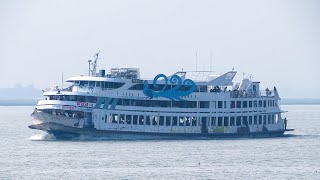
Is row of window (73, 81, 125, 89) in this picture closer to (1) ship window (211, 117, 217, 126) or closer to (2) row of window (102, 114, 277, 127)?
(2) row of window (102, 114, 277, 127)

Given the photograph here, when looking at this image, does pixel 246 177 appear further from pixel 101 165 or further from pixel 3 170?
pixel 3 170

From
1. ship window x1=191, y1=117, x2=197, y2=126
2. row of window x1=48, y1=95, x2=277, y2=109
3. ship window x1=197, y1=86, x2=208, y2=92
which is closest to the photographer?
row of window x1=48, y1=95, x2=277, y2=109

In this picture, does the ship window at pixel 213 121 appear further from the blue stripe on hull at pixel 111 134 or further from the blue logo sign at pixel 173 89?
the blue logo sign at pixel 173 89

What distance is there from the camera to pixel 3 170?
82.1 meters

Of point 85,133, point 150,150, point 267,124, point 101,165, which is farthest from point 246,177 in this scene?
point 267,124

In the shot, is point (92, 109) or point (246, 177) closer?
point (246, 177)

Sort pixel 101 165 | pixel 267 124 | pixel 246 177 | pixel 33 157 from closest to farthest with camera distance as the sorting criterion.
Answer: pixel 246 177
pixel 101 165
pixel 33 157
pixel 267 124

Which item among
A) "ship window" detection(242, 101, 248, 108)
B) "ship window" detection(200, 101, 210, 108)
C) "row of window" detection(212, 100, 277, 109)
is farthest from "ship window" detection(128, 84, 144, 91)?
"ship window" detection(242, 101, 248, 108)

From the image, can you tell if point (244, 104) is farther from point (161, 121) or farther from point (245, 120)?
point (161, 121)

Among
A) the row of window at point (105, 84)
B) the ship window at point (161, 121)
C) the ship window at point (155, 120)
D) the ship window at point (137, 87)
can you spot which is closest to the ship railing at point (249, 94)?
the ship window at point (161, 121)

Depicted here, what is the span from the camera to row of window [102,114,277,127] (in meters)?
106

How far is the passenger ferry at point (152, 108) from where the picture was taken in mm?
103562

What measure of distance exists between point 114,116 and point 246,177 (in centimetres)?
2972

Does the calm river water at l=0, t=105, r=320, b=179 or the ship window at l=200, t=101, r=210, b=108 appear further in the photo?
the ship window at l=200, t=101, r=210, b=108
